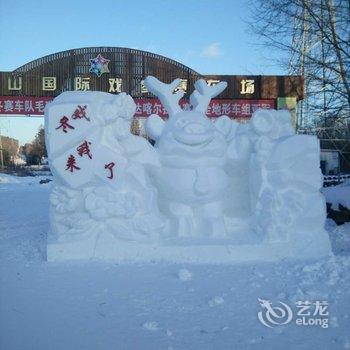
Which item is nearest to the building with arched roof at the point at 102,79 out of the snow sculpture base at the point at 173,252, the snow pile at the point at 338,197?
the snow pile at the point at 338,197

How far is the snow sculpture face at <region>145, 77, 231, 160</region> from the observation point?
5262mm

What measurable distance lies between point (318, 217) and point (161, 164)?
1816mm

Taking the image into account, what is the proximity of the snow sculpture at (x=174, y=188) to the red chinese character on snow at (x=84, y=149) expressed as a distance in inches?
0.4

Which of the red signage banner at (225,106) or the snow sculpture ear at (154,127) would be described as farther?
the red signage banner at (225,106)

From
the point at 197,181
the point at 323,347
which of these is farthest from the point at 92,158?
the point at 323,347

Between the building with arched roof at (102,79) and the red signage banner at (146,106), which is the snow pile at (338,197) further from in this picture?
the red signage banner at (146,106)

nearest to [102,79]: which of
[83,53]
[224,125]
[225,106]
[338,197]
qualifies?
[83,53]

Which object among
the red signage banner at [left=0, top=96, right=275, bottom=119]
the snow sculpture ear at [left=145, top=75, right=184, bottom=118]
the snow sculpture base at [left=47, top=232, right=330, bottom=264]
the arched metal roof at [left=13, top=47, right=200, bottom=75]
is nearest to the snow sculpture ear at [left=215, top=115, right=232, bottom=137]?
the snow sculpture ear at [left=145, top=75, right=184, bottom=118]

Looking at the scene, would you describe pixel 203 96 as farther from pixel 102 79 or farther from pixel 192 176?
pixel 102 79

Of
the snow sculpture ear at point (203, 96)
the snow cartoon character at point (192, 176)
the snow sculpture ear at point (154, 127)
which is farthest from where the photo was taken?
the snow sculpture ear at point (203, 96)

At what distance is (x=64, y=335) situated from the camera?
3.07 meters

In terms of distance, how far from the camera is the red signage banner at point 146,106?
12719 mm

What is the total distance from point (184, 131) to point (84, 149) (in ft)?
3.68

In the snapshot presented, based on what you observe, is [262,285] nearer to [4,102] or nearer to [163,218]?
[163,218]
